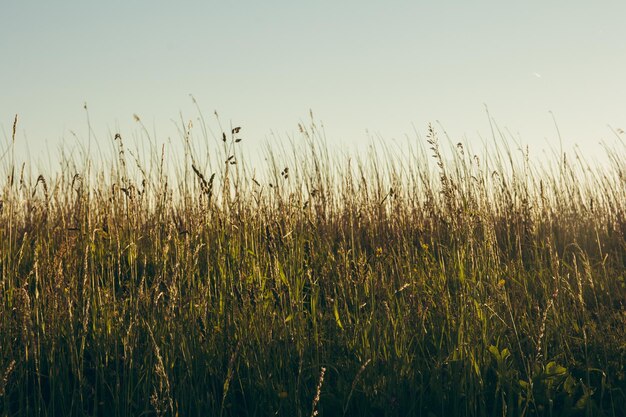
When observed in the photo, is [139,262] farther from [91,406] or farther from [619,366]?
[619,366]

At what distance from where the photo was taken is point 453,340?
2029 millimetres

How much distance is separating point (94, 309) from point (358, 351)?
942mm

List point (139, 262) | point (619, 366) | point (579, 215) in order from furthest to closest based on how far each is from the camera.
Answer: point (579, 215)
point (139, 262)
point (619, 366)

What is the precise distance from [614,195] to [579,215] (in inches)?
17.6

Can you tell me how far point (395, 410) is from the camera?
72.4 inches

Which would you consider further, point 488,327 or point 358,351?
point 488,327

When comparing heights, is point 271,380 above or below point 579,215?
below

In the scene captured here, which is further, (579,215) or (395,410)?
(579,215)

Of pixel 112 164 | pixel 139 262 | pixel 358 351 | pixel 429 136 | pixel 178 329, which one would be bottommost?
pixel 358 351

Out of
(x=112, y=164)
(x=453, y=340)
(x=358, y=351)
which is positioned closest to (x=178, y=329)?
(x=358, y=351)

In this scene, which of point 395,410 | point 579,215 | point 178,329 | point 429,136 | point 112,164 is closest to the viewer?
point 395,410

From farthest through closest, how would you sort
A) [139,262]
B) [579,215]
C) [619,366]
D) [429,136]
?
1. [579,215]
2. [139,262]
3. [429,136]
4. [619,366]

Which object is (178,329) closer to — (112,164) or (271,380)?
(271,380)

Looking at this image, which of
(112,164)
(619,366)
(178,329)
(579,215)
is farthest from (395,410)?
(579,215)
